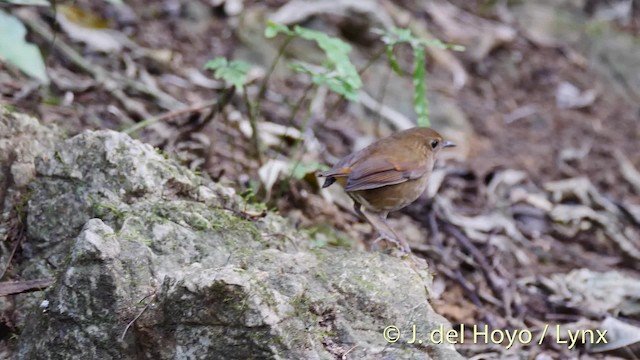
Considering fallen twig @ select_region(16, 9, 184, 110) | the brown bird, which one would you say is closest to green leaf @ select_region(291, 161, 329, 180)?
the brown bird

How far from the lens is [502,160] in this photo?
6574 mm

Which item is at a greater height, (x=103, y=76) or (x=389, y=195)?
(x=389, y=195)

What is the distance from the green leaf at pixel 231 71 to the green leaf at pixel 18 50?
1.31 metres

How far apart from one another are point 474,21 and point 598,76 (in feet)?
5.31

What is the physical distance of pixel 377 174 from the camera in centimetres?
346

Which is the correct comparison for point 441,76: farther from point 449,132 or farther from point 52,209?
point 52,209

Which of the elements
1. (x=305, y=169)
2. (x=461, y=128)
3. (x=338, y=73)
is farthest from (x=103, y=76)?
(x=461, y=128)

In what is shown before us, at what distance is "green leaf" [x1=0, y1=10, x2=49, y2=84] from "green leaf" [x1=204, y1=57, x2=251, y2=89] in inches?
51.7

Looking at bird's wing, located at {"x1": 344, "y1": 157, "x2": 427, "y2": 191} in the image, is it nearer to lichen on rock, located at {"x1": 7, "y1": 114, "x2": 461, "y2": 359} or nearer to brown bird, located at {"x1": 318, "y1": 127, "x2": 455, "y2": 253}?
brown bird, located at {"x1": 318, "y1": 127, "x2": 455, "y2": 253}

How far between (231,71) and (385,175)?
2.95 feet

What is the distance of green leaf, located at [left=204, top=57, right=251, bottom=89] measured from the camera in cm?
354

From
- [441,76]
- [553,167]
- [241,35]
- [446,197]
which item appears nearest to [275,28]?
[446,197]

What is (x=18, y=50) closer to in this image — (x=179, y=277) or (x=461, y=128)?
(x=179, y=277)

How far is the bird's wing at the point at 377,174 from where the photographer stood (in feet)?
11.2
